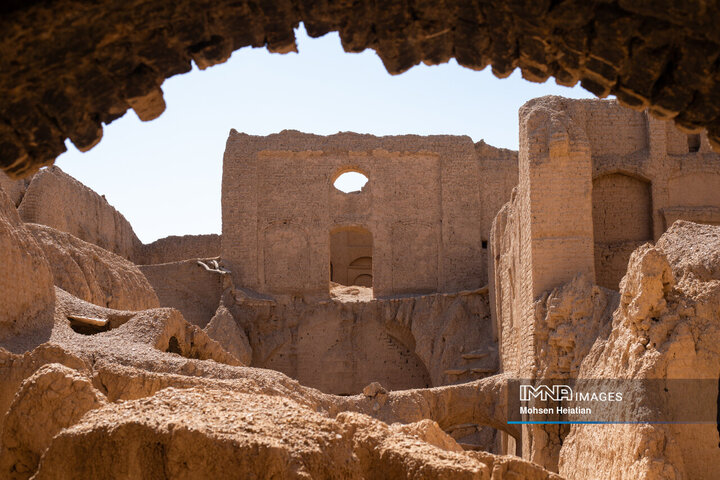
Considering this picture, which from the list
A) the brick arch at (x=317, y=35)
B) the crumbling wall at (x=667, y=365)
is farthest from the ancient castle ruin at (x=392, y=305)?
the brick arch at (x=317, y=35)

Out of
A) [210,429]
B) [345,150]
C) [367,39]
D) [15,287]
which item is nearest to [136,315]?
[15,287]

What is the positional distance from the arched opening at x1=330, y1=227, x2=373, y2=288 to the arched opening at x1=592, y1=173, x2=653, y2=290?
14038 millimetres

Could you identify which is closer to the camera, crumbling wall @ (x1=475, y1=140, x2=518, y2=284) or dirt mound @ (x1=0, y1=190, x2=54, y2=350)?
dirt mound @ (x1=0, y1=190, x2=54, y2=350)

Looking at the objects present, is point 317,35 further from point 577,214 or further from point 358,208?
point 358,208

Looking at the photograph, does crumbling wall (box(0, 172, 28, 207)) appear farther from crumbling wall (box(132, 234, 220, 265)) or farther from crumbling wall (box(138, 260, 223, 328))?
crumbling wall (box(132, 234, 220, 265))

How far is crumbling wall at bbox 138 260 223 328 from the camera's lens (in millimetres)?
22625

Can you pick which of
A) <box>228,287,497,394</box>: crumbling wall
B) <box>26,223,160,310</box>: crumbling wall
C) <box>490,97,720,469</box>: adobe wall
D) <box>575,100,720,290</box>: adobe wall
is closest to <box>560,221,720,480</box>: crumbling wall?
<box>490,97,720,469</box>: adobe wall

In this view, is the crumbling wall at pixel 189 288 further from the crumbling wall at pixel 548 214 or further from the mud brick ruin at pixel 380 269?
the crumbling wall at pixel 548 214

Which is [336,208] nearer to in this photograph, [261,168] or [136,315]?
[261,168]

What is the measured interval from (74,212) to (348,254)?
10.2m

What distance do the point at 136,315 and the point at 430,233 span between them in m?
12.0

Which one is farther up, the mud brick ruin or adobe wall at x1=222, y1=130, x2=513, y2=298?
adobe wall at x1=222, y1=130, x2=513, y2=298

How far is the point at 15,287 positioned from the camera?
35.5ft

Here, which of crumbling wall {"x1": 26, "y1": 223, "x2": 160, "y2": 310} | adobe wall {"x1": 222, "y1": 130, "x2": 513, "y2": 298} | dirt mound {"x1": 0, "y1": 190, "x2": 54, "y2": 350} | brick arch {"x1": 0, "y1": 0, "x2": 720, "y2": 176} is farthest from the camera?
adobe wall {"x1": 222, "y1": 130, "x2": 513, "y2": 298}
